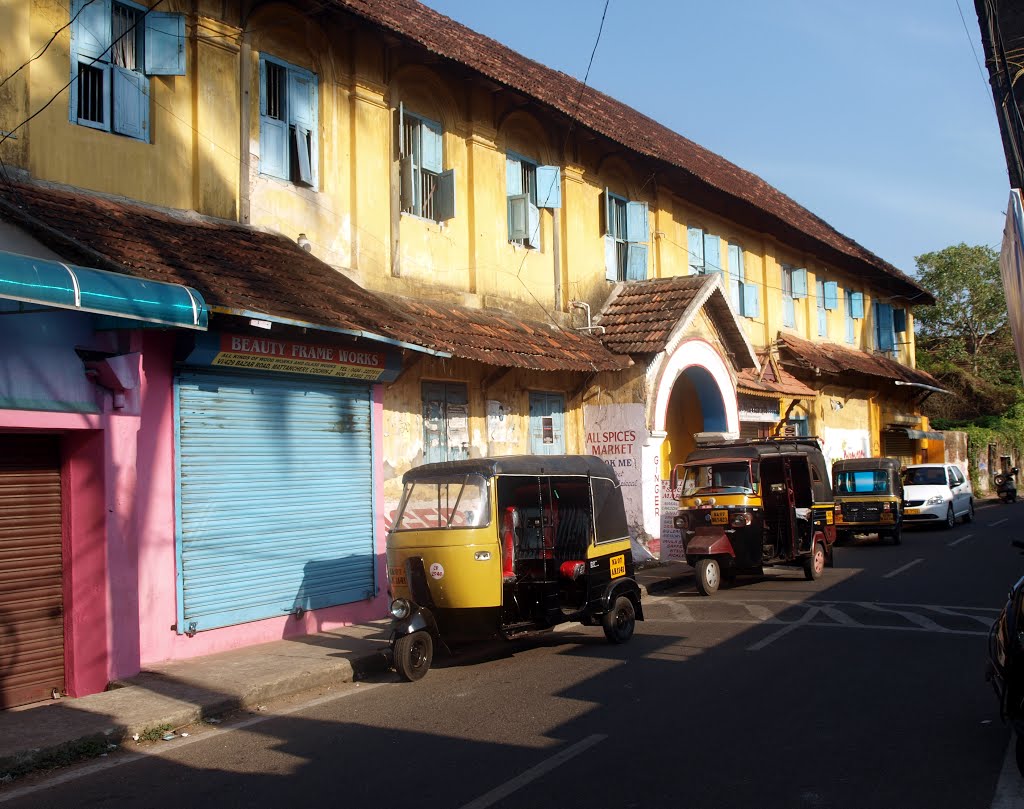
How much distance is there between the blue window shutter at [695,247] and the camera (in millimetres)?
22891

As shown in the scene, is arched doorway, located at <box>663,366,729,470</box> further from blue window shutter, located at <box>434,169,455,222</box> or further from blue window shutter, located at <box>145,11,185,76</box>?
blue window shutter, located at <box>145,11,185,76</box>

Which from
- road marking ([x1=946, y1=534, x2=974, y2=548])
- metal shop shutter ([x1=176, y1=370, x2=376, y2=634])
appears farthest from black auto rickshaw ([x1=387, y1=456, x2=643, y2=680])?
road marking ([x1=946, y1=534, x2=974, y2=548])

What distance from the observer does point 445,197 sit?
50.5 feet

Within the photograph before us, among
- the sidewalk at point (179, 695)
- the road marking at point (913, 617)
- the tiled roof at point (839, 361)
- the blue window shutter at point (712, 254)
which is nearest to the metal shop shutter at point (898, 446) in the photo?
the tiled roof at point (839, 361)

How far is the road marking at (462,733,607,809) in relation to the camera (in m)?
5.63

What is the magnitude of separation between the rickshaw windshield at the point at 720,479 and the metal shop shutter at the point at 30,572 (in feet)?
31.9

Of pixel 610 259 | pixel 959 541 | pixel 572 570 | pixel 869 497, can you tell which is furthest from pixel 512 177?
pixel 959 541

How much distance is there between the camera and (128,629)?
9.34 meters

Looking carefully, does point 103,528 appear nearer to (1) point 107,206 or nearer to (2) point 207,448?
(2) point 207,448

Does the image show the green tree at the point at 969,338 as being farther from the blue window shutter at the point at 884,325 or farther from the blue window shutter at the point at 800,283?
the blue window shutter at the point at 800,283

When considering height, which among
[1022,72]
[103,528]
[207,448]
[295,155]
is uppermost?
[295,155]

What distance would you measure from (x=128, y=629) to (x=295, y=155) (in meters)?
6.81

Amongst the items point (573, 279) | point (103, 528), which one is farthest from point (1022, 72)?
point (573, 279)

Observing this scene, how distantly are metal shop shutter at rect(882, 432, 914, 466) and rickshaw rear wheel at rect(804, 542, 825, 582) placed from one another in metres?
20.6
